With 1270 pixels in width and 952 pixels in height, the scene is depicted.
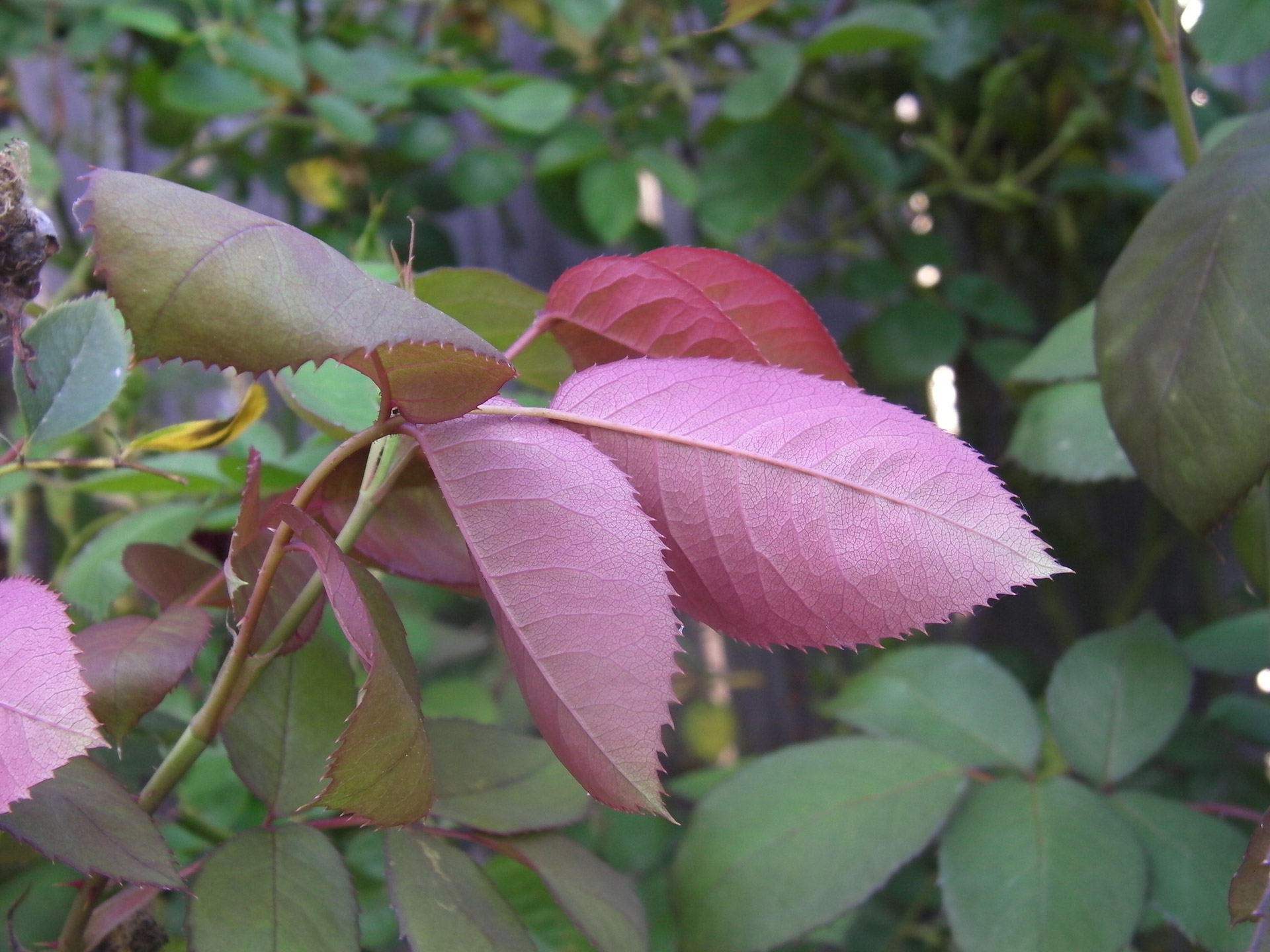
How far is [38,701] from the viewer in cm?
23

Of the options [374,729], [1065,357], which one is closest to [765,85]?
[1065,357]

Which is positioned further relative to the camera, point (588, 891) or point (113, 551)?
point (113, 551)

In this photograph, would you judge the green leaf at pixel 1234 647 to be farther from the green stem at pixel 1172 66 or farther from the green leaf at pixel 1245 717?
the green stem at pixel 1172 66

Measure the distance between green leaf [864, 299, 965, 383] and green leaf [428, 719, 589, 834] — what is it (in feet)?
2.09

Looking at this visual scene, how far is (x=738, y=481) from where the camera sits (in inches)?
10.4

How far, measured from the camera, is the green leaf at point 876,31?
0.79 m

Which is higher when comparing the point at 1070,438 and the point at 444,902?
the point at 1070,438

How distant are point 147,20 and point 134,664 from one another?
731mm

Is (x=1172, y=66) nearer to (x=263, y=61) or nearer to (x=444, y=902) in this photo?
(x=444, y=902)

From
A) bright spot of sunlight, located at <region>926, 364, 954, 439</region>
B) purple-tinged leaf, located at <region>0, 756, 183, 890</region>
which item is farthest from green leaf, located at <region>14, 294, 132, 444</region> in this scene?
bright spot of sunlight, located at <region>926, 364, 954, 439</region>

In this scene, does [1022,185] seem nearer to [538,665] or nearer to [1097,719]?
[1097,719]

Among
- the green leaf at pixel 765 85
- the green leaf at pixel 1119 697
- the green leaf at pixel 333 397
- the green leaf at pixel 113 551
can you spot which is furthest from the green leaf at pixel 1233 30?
the green leaf at pixel 113 551

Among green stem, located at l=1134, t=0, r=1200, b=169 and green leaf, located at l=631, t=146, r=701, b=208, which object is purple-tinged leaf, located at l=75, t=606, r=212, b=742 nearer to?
green stem, located at l=1134, t=0, r=1200, b=169

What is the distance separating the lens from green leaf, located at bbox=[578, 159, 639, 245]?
3.01 feet
